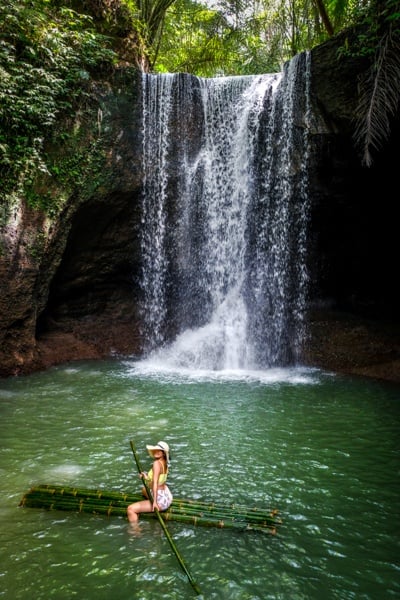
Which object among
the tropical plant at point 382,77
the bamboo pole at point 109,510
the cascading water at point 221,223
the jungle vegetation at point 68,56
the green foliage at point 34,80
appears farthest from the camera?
the cascading water at point 221,223

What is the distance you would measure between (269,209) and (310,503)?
8054mm

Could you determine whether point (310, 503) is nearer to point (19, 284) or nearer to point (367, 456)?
point (367, 456)

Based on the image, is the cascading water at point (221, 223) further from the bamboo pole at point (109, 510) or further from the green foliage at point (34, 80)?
the bamboo pole at point (109, 510)

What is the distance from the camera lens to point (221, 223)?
11.7m

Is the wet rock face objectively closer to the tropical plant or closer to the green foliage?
the tropical plant

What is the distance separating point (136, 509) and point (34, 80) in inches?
354

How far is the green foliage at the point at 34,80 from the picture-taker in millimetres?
9086

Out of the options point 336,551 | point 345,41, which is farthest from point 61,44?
point 336,551

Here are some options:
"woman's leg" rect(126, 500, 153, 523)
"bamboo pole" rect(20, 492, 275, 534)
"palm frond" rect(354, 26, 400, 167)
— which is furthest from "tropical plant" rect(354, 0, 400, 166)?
"woman's leg" rect(126, 500, 153, 523)

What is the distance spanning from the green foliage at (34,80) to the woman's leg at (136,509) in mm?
6973

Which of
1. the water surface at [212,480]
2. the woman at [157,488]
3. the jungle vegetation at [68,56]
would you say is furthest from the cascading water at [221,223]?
the woman at [157,488]

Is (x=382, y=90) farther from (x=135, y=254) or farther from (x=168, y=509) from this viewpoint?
(x=168, y=509)

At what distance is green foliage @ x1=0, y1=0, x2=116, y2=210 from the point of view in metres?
9.09

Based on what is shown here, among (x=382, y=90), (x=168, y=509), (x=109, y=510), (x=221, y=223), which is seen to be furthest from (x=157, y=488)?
(x=221, y=223)
